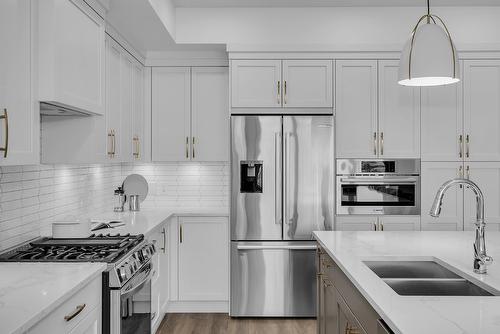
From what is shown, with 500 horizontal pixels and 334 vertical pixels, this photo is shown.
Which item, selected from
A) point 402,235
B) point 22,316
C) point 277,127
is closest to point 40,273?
point 22,316

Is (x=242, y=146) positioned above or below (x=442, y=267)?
above

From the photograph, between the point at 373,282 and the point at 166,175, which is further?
the point at 166,175

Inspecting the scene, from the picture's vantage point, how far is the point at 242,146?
398 centimetres

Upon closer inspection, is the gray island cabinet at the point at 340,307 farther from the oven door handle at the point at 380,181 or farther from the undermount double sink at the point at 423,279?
the oven door handle at the point at 380,181

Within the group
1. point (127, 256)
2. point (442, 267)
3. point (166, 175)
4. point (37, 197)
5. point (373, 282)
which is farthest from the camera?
point (166, 175)

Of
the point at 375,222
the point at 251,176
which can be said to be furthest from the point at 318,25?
the point at 375,222

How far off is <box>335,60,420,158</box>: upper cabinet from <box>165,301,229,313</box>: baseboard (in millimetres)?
1844

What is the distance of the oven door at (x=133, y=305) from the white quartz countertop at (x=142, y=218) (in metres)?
0.37

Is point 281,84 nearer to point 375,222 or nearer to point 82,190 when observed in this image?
point 375,222

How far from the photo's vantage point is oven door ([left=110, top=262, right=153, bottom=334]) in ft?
7.36

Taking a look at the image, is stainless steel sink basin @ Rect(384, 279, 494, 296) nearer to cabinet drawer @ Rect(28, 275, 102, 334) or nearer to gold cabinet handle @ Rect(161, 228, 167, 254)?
cabinet drawer @ Rect(28, 275, 102, 334)

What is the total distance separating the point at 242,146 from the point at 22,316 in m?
2.74

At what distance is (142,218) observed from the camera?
150 inches

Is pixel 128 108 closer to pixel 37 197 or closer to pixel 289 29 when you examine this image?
pixel 37 197
